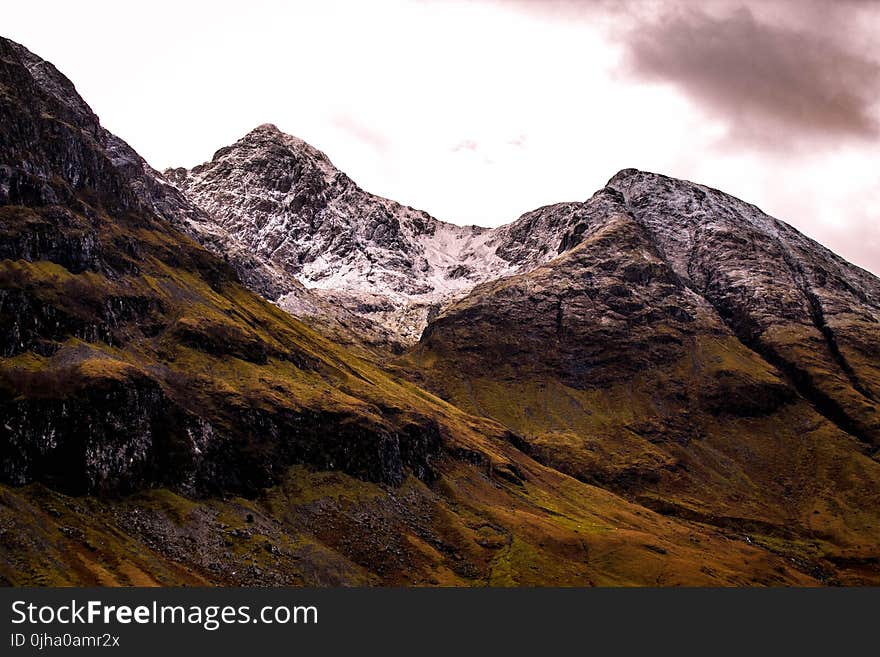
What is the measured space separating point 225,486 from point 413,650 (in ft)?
344

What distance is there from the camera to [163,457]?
18912cm

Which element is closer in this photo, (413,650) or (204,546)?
(413,650)

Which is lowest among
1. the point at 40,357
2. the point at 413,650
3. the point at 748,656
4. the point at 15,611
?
the point at 15,611

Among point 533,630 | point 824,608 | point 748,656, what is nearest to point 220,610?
point 533,630

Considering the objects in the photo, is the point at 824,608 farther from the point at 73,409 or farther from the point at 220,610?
the point at 73,409

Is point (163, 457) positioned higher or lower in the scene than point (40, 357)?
lower

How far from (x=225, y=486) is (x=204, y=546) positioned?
101ft

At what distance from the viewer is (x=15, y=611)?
106 metres

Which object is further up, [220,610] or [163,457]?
[163,457]

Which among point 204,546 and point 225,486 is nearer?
point 204,546

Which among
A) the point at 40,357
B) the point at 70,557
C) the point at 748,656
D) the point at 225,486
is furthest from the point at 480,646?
the point at 40,357

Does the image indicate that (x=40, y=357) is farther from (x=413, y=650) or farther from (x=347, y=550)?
(x=413, y=650)

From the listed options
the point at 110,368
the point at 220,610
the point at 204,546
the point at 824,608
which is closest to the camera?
the point at 220,610

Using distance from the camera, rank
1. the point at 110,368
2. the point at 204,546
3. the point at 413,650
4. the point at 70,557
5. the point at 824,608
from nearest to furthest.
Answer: the point at 413,650, the point at 70,557, the point at 204,546, the point at 824,608, the point at 110,368
